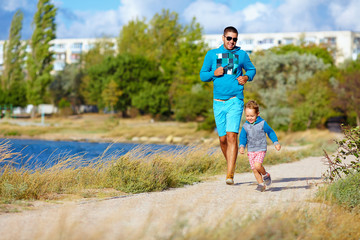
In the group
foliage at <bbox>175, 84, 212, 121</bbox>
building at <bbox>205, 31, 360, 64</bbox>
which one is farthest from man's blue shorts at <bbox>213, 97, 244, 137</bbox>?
building at <bbox>205, 31, 360, 64</bbox>

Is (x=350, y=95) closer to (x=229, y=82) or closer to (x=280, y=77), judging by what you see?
(x=280, y=77)

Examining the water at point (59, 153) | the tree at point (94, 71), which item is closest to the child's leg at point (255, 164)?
the water at point (59, 153)

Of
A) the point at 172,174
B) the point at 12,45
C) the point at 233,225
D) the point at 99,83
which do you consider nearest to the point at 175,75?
the point at 99,83

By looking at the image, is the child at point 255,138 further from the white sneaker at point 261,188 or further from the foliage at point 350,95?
the foliage at point 350,95

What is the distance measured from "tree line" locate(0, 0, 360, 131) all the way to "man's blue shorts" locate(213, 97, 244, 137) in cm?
3317

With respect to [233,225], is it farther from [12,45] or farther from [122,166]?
[12,45]

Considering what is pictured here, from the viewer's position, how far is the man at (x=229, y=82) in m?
7.80

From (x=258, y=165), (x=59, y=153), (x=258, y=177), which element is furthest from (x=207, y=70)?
(x=59, y=153)

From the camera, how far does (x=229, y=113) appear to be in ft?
25.9

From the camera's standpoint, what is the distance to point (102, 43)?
81750mm

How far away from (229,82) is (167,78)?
5780cm

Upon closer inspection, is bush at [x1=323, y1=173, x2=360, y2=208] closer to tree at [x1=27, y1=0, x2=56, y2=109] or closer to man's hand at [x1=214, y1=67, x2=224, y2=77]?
man's hand at [x1=214, y1=67, x2=224, y2=77]

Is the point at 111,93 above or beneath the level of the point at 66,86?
beneath

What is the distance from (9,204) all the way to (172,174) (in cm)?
303
